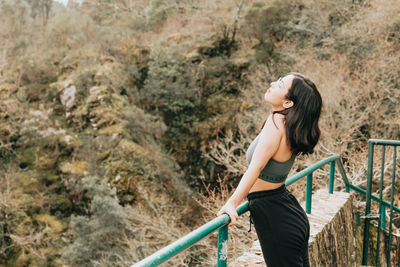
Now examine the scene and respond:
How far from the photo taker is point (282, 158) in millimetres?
1618

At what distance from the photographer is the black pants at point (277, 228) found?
165 centimetres

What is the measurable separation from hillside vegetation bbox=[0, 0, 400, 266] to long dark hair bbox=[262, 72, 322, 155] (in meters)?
6.73

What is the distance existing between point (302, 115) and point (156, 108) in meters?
15.0

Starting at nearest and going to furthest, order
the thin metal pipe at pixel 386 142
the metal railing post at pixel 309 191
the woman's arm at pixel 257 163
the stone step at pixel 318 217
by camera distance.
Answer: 1. the woman's arm at pixel 257 163
2. the stone step at pixel 318 217
3. the metal railing post at pixel 309 191
4. the thin metal pipe at pixel 386 142

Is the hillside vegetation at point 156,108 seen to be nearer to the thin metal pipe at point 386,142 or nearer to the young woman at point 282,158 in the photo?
the thin metal pipe at point 386,142

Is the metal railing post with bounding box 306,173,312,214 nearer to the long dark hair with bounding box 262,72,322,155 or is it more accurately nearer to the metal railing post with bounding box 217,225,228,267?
the long dark hair with bounding box 262,72,322,155

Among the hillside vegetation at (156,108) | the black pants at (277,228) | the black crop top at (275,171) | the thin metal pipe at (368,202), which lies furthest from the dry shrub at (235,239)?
the black crop top at (275,171)

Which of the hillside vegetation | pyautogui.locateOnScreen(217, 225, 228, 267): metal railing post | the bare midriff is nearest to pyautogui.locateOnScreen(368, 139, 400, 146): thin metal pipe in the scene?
the bare midriff

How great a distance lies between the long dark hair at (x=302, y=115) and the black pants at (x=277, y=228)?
29 cm

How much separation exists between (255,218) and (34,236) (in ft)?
40.0

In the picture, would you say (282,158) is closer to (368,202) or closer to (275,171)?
(275,171)

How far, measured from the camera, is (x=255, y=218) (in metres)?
1.68

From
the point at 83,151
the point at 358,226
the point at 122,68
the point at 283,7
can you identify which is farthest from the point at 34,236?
the point at 283,7

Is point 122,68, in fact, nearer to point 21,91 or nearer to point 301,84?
point 21,91
